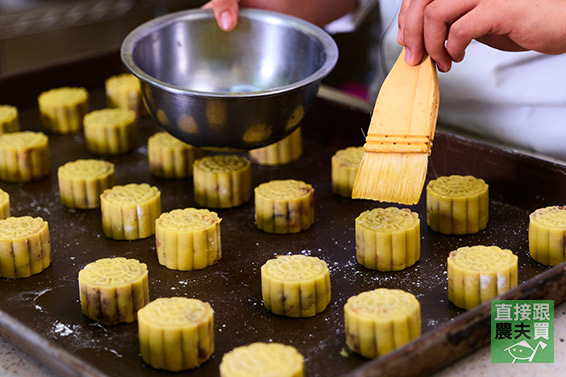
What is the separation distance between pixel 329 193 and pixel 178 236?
55cm

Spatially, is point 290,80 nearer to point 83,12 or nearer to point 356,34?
point 356,34

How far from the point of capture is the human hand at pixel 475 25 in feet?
5.19

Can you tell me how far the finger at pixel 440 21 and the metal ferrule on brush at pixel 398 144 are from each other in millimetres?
190

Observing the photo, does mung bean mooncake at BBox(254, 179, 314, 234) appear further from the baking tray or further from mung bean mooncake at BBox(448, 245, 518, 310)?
mung bean mooncake at BBox(448, 245, 518, 310)

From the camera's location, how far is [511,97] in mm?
2176

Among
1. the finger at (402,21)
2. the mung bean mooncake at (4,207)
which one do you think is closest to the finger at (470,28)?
the finger at (402,21)

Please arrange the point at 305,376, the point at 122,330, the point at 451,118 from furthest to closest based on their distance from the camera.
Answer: the point at 451,118
the point at 122,330
the point at 305,376

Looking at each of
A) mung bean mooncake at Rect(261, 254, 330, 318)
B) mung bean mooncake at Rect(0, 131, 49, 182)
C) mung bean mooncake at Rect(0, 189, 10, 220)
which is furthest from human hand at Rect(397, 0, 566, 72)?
mung bean mooncake at Rect(0, 131, 49, 182)

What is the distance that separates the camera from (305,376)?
1.32m

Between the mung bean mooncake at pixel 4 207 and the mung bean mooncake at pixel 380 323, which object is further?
the mung bean mooncake at pixel 4 207

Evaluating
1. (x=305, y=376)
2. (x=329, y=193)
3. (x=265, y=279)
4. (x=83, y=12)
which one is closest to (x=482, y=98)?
(x=329, y=193)

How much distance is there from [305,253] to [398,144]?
0.36m
